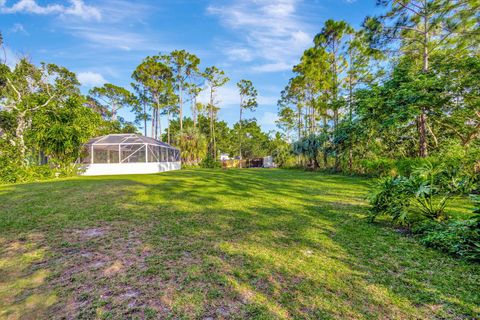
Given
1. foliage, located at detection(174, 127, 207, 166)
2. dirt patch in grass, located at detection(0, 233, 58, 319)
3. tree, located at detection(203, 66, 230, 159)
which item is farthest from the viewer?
tree, located at detection(203, 66, 230, 159)

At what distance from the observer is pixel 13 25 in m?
11.9

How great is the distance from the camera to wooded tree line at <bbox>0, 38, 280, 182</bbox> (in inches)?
451

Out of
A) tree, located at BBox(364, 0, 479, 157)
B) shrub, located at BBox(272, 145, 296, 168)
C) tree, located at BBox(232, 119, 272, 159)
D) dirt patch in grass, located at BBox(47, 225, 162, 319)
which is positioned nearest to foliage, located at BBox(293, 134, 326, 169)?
shrub, located at BBox(272, 145, 296, 168)

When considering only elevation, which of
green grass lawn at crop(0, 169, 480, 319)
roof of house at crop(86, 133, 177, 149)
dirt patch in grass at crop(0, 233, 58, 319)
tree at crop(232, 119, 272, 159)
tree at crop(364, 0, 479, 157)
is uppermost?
tree at crop(364, 0, 479, 157)

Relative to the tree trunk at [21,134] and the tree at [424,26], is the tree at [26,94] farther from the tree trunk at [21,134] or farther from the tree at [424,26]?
the tree at [424,26]

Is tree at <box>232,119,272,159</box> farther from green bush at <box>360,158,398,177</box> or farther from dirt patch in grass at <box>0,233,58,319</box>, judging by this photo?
dirt patch in grass at <box>0,233,58,319</box>

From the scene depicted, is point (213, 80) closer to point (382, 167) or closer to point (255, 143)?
point (255, 143)

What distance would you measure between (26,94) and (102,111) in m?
16.4

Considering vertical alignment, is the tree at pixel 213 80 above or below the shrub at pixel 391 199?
above

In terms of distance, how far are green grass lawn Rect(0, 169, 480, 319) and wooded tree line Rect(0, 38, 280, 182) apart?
30.7 ft

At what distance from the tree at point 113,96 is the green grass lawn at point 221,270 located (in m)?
28.3

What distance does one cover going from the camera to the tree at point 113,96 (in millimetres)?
27953

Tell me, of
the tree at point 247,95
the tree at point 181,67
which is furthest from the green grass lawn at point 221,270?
the tree at point 247,95

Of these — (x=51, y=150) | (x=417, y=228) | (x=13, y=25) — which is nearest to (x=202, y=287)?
(x=417, y=228)
